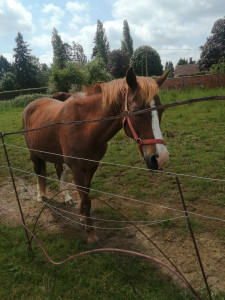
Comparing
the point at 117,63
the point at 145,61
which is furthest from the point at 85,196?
the point at 117,63

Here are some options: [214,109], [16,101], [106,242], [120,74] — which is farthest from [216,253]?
[120,74]

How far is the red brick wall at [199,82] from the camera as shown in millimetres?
12913

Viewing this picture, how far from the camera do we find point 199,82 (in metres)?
13.7

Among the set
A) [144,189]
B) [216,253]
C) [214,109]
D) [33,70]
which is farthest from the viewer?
[33,70]

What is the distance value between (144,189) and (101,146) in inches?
67.3

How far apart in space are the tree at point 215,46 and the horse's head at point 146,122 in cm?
2418

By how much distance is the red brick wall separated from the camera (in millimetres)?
12913

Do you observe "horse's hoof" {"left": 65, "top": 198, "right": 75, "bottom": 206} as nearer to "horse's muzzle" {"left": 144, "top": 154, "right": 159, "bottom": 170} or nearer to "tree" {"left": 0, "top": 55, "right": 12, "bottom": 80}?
"horse's muzzle" {"left": 144, "top": 154, "right": 159, "bottom": 170}

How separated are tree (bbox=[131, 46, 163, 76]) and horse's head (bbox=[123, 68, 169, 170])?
32068 mm

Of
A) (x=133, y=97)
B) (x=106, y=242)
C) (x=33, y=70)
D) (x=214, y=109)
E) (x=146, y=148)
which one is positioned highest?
(x=33, y=70)

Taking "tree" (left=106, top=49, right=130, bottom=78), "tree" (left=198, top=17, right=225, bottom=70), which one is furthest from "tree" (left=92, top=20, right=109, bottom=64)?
"tree" (left=198, top=17, right=225, bottom=70)

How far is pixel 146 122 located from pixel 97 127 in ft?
2.50

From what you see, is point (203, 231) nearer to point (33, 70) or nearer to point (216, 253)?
point (216, 253)

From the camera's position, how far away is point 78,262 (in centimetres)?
272
